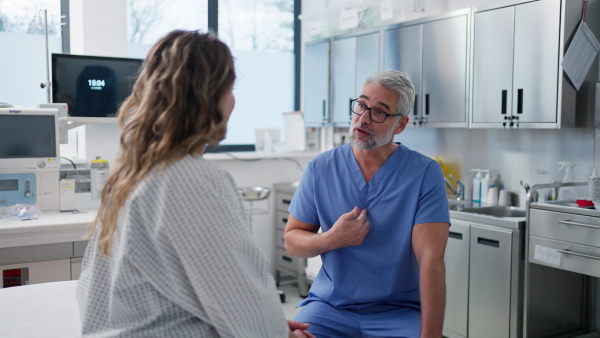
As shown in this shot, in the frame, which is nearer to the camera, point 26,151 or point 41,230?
point 41,230

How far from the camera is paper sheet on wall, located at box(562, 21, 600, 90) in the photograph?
3.02 m

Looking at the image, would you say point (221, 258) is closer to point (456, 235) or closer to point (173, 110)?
point (173, 110)

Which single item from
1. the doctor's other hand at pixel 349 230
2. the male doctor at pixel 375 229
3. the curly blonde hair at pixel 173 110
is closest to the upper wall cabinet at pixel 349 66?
the male doctor at pixel 375 229

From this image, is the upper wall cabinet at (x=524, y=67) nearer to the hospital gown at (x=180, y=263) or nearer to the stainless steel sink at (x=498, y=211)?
the stainless steel sink at (x=498, y=211)

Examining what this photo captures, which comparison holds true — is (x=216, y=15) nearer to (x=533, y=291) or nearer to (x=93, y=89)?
(x=93, y=89)

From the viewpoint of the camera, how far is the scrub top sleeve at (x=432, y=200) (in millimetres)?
1953

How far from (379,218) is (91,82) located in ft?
7.97

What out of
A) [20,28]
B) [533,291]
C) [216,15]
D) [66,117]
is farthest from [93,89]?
[533,291]

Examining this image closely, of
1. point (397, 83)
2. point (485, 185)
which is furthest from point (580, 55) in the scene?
point (397, 83)

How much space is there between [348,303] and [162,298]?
94cm

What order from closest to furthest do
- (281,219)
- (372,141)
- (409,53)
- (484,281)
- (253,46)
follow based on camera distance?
(372,141)
(484,281)
(409,53)
(281,219)
(253,46)

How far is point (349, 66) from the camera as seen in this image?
14.3 feet

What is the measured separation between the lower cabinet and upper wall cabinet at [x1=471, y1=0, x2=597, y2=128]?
2.02 ft

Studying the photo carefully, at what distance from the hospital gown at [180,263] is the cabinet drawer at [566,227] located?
2.07 meters
